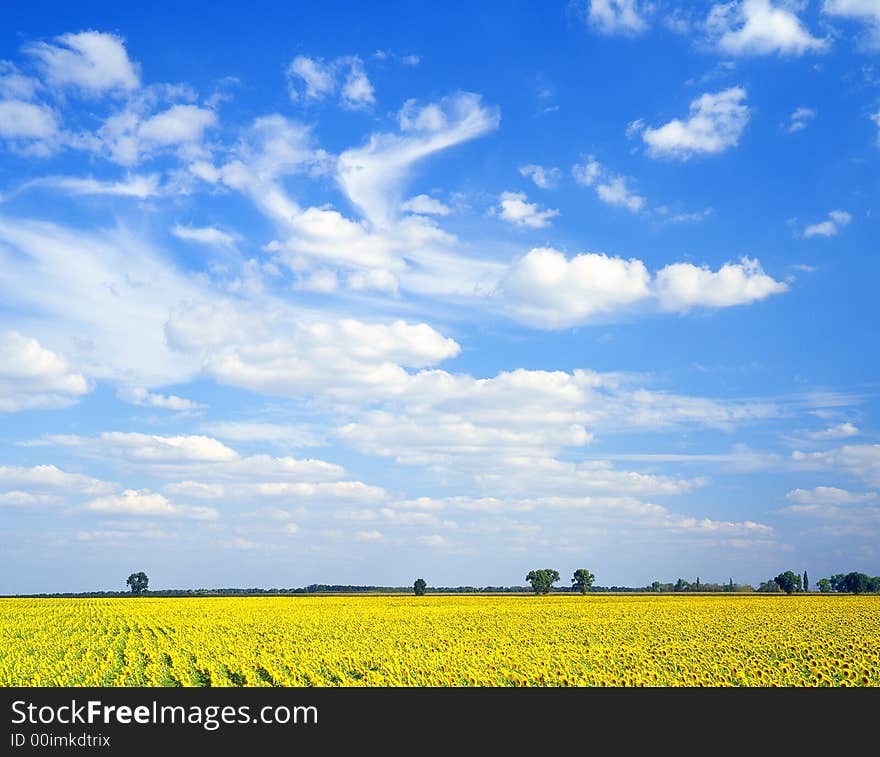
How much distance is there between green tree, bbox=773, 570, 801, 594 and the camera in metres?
176

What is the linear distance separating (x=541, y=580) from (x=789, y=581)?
52882mm

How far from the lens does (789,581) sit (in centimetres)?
17662

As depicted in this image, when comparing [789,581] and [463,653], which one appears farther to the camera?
[789,581]

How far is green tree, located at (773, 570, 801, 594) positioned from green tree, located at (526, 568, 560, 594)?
159 feet

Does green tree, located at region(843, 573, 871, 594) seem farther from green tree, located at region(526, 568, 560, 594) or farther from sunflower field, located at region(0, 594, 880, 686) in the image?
sunflower field, located at region(0, 594, 880, 686)

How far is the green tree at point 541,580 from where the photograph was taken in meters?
184

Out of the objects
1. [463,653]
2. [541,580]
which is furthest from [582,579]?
[463,653]

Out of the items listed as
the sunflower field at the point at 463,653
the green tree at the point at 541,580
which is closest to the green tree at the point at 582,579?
the green tree at the point at 541,580

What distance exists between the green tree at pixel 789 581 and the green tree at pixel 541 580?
1911 inches

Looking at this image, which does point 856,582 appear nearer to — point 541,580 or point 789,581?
point 789,581
